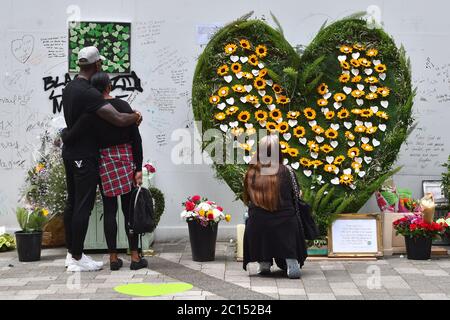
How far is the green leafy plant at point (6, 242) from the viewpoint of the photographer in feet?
30.7

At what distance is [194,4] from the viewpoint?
9.84 metres

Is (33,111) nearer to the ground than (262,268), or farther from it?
farther from it

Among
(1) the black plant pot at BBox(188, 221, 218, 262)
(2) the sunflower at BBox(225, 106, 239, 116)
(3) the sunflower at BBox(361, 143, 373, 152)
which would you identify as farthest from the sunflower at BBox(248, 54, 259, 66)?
(1) the black plant pot at BBox(188, 221, 218, 262)

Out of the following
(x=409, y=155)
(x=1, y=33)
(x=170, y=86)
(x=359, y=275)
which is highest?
(x=1, y=33)

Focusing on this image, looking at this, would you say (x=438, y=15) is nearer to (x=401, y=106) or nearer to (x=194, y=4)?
(x=401, y=106)

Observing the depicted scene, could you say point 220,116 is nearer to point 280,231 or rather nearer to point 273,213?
point 273,213

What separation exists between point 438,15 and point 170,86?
3.47 m

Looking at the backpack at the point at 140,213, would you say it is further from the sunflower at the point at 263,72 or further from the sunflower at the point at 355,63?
the sunflower at the point at 355,63

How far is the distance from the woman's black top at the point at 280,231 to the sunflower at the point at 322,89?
63.6 inches

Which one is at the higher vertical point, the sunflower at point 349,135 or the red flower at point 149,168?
the sunflower at point 349,135

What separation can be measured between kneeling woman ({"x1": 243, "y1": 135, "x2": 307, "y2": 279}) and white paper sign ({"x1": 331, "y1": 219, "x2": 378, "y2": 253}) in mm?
1073

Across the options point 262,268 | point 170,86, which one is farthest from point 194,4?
point 262,268

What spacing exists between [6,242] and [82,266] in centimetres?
180

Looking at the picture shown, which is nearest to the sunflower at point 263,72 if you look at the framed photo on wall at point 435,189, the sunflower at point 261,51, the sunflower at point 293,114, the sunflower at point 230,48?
the sunflower at point 261,51
